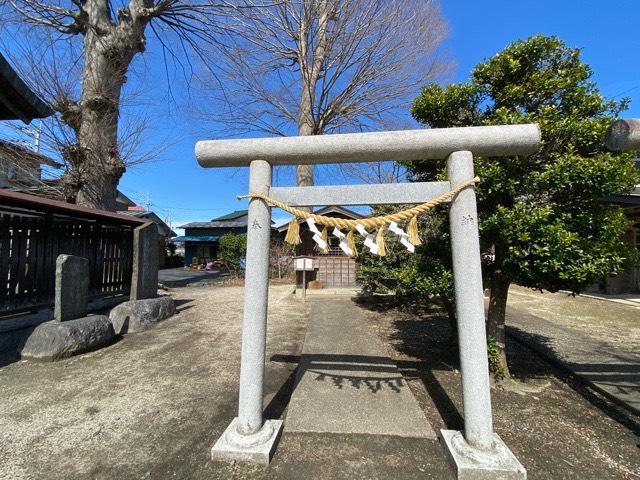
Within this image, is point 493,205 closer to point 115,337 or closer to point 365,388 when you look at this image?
point 365,388

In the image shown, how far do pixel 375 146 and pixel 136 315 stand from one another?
19.0ft

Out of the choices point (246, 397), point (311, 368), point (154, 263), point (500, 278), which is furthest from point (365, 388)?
point (154, 263)

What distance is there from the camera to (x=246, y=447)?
2346 mm

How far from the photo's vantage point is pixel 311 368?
4043 mm

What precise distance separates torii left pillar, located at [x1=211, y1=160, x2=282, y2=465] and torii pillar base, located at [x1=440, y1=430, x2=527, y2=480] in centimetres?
140

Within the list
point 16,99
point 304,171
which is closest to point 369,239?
point 16,99

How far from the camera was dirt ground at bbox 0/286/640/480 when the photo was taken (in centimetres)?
Result: 230

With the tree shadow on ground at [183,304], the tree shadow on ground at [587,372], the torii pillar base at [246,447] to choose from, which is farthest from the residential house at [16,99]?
the tree shadow on ground at [587,372]

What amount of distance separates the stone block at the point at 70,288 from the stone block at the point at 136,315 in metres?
0.80

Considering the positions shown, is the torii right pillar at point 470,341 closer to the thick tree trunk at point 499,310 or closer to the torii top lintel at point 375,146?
the torii top lintel at point 375,146

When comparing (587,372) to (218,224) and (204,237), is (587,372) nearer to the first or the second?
(204,237)

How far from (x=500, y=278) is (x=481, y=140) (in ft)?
6.79

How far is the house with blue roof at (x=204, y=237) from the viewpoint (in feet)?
90.3

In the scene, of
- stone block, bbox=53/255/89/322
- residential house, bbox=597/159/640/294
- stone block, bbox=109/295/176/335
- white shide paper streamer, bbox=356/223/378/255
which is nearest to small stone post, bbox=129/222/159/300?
stone block, bbox=109/295/176/335
